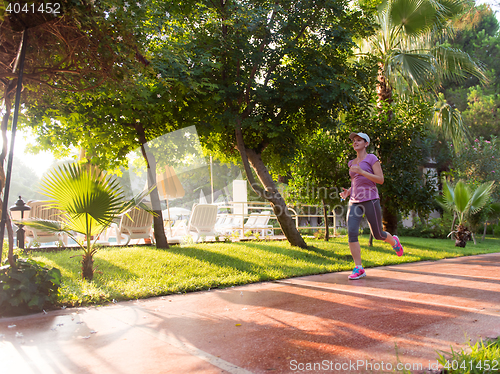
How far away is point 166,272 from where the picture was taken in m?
5.35

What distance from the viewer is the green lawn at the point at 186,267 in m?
4.29

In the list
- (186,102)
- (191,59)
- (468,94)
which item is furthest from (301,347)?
(468,94)

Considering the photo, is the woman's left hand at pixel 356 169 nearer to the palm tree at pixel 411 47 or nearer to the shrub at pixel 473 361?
the shrub at pixel 473 361

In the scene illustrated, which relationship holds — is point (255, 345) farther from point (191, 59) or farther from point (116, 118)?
point (116, 118)

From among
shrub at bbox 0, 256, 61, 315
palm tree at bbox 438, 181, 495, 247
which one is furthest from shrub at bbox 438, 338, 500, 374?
palm tree at bbox 438, 181, 495, 247

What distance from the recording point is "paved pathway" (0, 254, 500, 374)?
2.16 meters

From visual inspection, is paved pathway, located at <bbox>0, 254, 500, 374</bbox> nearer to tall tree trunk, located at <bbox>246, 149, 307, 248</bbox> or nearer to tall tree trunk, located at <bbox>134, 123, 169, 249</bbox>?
tall tree trunk, located at <bbox>134, 123, 169, 249</bbox>

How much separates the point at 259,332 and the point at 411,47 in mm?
11369

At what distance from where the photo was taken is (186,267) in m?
5.68

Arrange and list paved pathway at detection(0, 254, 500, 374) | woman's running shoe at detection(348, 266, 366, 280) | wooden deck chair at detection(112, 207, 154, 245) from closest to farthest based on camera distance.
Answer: paved pathway at detection(0, 254, 500, 374), woman's running shoe at detection(348, 266, 366, 280), wooden deck chair at detection(112, 207, 154, 245)

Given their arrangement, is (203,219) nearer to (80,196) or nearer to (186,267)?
(186,267)

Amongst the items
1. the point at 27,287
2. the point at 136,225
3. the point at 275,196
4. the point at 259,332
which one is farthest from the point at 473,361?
the point at 136,225

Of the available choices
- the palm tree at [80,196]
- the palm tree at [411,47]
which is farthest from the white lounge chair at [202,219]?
the palm tree at [411,47]

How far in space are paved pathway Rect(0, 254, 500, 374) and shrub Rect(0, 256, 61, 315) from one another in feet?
0.51
